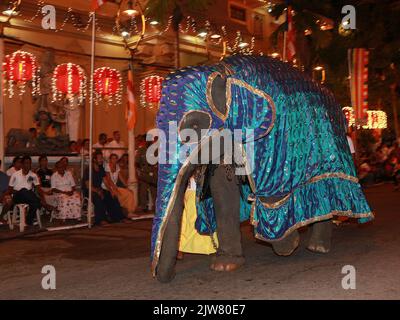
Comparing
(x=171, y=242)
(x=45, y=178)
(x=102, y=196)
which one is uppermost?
(x=45, y=178)

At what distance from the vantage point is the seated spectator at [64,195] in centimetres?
909

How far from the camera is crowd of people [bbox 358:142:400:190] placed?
50.2 feet

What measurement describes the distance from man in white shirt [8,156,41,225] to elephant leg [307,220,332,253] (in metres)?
4.73

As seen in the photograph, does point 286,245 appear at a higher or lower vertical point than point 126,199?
lower

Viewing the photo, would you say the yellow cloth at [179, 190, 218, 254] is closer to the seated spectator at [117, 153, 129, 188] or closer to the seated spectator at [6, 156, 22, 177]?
the seated spectator at [6, 156, 22, 177]

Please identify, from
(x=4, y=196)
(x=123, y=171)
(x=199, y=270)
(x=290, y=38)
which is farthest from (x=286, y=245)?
(x=290, y=38)

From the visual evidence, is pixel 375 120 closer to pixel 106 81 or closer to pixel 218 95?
pixel 106 81

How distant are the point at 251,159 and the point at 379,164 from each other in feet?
43.0

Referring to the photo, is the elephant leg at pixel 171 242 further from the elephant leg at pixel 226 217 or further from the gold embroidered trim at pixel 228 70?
the gold embroidered trim at pixel 228 70

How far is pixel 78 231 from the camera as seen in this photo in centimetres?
823

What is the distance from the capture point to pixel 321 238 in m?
5.71
